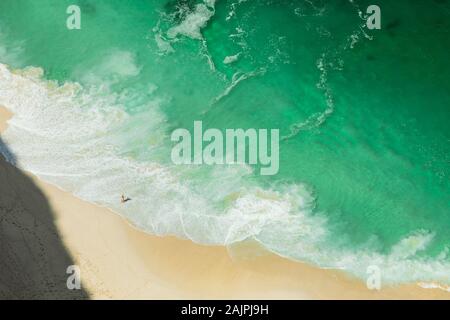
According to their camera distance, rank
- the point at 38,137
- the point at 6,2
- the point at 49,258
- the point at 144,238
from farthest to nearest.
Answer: the point at 6,2, the point at 38,137, the point at 144,238, the point at 49,258

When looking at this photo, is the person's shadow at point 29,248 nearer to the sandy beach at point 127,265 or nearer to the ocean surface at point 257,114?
the sandy beach at point 127,265

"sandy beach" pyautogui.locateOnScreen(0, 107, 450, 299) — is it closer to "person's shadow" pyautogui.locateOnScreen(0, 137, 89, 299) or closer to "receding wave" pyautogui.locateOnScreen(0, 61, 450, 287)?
"person's shadow" pyautogui.locateOnScreen(0, 137, 89, 299)

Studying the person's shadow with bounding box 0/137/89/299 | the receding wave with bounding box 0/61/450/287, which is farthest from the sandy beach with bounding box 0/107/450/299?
the receding wave with bounding box 0/61/450/287

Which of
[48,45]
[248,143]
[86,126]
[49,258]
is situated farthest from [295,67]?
[49,258]

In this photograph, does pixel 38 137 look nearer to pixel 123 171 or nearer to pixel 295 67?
pixel 123 171

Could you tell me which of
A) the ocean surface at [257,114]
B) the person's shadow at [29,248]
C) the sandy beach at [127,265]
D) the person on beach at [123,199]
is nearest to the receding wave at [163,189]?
the ocean surface at [257,114]

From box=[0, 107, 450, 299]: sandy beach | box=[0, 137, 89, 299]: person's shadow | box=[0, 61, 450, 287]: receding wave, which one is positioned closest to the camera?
box=[0, 137, 89, 299]: person's shadow
